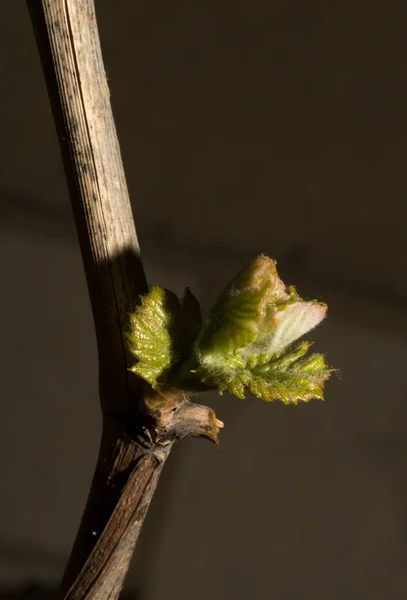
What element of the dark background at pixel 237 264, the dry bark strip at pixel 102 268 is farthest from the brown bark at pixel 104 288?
the dark background at pixel 237 264

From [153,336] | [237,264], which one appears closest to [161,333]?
[153,336]

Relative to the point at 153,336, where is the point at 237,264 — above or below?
above

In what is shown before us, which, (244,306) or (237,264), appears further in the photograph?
(237,264)

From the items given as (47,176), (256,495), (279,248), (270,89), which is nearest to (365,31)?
(270,89)

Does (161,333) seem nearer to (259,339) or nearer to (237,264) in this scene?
(259,339)

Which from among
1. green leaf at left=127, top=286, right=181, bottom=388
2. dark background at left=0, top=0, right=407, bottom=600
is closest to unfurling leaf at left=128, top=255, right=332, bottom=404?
green leaf at left=127, top=286, right=181, bottom=388

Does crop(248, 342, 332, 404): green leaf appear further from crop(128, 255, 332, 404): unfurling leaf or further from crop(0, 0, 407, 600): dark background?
crop(0, 0, 407, 600): dark background

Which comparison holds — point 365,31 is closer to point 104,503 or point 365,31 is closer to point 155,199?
point 155,199

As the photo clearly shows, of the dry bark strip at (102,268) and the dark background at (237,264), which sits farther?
the dark background at (237,264)

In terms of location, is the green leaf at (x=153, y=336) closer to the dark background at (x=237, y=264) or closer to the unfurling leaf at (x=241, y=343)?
the unfurling leaf at (x=241, y=343)
